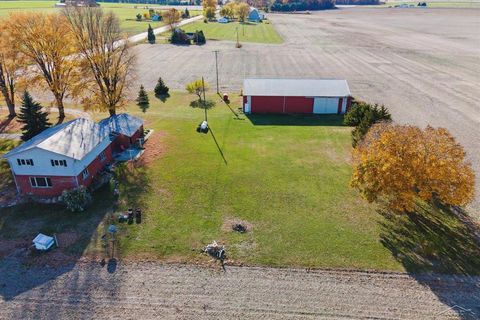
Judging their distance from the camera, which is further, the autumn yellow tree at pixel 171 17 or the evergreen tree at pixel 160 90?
the autumn yellow tree at pixel 171 17

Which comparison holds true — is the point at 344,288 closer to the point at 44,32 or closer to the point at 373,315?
the point at 373,315

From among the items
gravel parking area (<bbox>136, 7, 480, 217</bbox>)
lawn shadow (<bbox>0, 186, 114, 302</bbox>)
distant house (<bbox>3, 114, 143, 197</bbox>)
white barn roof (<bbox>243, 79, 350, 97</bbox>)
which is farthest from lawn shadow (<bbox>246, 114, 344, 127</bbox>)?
lawn shadow (<bbox>0, 186, 114, 302</bbox>)

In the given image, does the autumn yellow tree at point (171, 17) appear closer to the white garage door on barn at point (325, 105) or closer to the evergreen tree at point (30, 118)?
the white garage door on barn at point (325, 105)

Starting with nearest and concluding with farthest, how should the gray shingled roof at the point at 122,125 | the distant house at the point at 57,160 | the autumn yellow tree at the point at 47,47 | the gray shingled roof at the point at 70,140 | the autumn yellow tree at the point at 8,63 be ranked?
the distant house at the point at 57,160
the gray shingled roof at the point at 70,140
the gray shingled roof at the point at 122,125
the autumn yellow tree at the point at 8,63
the autumn yellow tree at the point at 47,47

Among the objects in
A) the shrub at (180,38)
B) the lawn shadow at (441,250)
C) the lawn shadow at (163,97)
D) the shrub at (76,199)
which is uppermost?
the shrub at (180,38)

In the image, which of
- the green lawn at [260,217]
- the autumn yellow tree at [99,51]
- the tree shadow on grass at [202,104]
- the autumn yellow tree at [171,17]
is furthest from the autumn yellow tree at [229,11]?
the green lawn at [260,217]

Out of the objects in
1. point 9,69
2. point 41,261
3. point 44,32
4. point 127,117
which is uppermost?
point 44,32

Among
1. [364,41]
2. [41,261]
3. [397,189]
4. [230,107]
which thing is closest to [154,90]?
[230,107]
